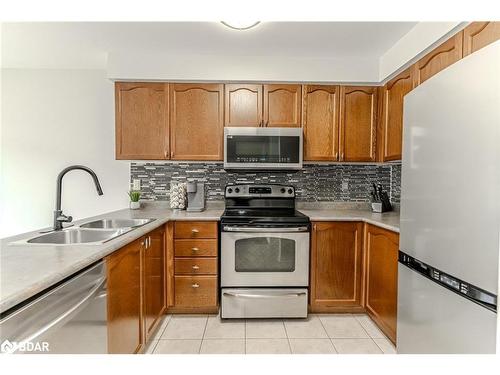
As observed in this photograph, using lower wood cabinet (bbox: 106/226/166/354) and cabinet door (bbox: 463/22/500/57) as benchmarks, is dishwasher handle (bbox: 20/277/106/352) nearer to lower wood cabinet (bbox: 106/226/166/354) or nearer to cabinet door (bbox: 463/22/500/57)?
lower wood cabinet (bbox: 106/226/166/354)

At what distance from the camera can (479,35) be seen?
136 centimetres

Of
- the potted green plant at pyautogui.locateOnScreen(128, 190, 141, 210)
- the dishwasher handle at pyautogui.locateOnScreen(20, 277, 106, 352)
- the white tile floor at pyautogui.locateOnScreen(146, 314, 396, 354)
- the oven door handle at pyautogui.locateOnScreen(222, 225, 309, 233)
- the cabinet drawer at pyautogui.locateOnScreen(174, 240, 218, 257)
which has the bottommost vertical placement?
the white tile floor at pyautogui.locateOnScreen(146, 314, 396, 354)

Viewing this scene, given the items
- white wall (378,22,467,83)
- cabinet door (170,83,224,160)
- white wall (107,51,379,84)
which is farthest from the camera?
cabinet door (170,83,224,160)

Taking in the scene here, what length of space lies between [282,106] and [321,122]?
15.7 inches

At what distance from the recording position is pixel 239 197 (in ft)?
8.87

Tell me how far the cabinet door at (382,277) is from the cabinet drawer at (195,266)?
1274 mm

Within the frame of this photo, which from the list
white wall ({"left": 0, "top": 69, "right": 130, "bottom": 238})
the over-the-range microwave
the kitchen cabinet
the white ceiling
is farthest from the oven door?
the white ceiling

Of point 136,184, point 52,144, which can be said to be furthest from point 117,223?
point 52,144

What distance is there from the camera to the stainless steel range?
2215mm

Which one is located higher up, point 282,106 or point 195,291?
point 282,106

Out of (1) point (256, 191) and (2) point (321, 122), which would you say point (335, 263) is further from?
(2) point (321, 122)

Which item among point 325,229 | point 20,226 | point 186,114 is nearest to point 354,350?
point 325,229

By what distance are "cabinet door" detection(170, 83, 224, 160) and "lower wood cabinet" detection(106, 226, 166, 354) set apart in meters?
0.81
